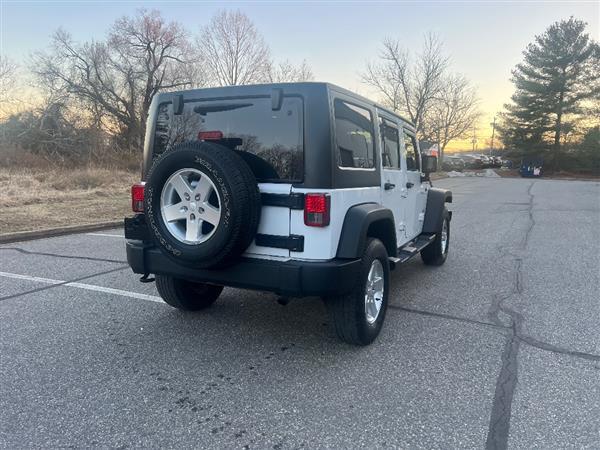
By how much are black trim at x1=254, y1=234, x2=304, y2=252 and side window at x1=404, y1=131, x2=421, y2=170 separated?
239 centimetres

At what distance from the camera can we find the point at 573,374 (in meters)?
3.13

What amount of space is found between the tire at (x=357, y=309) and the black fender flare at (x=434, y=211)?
2.43m

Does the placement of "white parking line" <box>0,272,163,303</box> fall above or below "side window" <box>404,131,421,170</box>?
below

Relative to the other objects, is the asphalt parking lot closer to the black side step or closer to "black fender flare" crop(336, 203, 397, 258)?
the black side step

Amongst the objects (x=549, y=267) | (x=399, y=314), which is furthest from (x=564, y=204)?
(x=399, y=314)

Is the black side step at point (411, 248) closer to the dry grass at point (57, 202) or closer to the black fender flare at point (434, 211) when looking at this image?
the black fender flare at point (434, 211)

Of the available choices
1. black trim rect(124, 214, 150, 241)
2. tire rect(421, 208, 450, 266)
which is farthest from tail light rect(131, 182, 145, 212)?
tire rect(421, 208, 450, 266)

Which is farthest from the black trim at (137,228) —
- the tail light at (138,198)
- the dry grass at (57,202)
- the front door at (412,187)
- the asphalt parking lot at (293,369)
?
the dry grass at (57,202)

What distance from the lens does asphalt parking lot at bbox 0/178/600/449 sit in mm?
2459

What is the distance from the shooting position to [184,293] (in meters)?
4.16

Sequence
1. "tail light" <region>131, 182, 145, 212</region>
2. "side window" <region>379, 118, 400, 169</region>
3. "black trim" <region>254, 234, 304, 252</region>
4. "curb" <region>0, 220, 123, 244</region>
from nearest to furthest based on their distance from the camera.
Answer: "black trim" <region>254, 234, 304, 252</region>, "tail light" <region>131, 182, 145, 212</region>, "side window" <region>379, 118, 400, 169</region>, "curb" <region>0, 220, 123, 244</region>

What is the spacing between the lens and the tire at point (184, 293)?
4074 millimetres

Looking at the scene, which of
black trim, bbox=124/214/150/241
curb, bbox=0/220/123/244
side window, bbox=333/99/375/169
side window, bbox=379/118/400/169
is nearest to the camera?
side window, bbox=333/99/375/169

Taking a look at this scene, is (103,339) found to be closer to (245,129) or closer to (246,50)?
(245,129)
